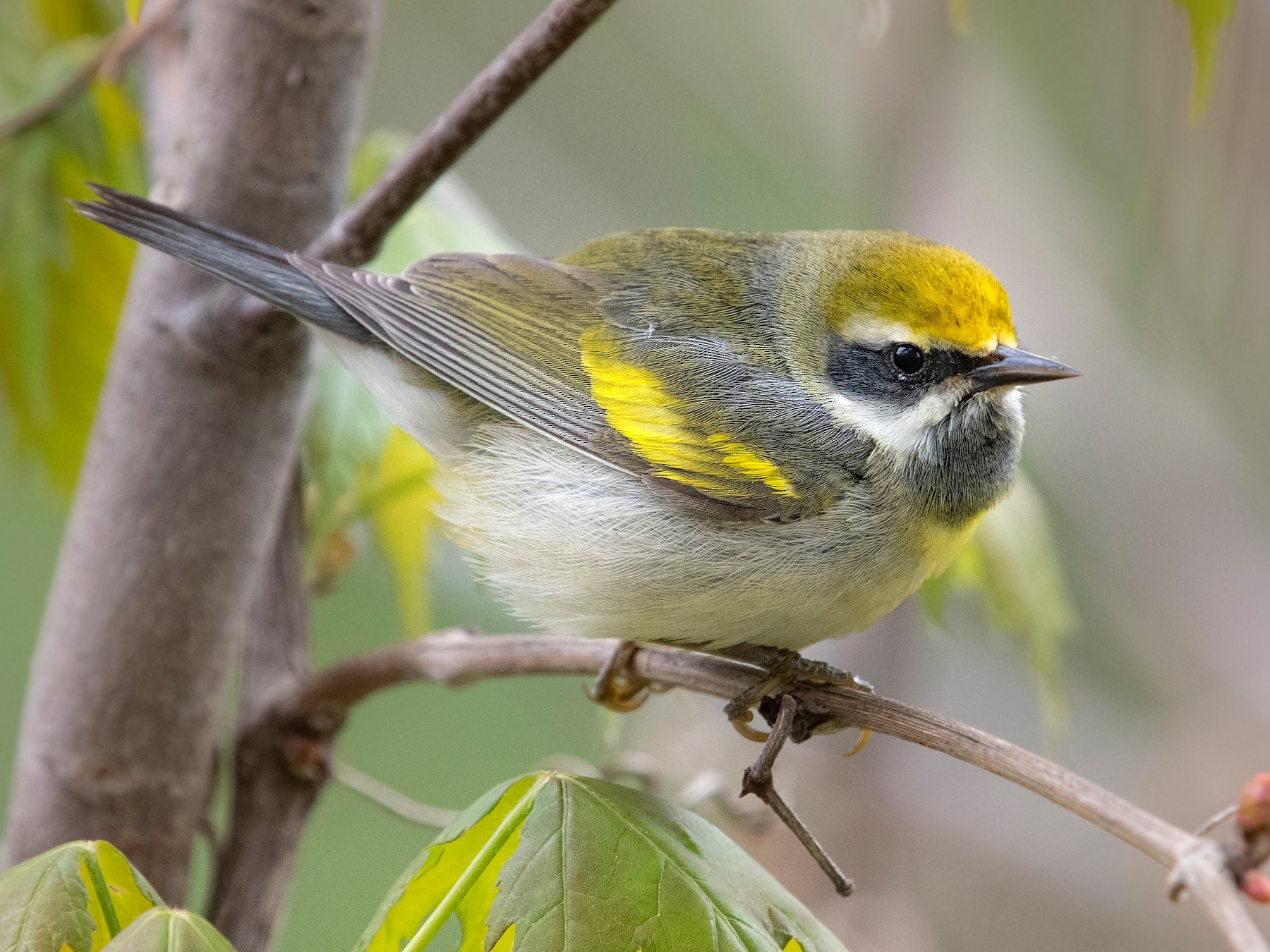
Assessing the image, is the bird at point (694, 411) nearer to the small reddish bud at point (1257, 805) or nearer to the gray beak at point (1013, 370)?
the gray beak at point (1013, 370)

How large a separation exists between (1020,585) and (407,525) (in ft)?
3.40

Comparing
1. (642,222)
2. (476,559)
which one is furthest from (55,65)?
(642,222)

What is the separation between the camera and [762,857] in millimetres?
2611

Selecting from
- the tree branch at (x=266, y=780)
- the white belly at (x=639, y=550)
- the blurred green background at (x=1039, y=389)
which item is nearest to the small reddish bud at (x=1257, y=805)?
the white belly at (x=639, y=550)

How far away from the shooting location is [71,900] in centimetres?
117

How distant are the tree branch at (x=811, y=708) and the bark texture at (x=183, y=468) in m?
0.19

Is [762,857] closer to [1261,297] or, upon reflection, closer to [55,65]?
[1261,297]

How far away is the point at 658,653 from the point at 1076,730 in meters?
2.20

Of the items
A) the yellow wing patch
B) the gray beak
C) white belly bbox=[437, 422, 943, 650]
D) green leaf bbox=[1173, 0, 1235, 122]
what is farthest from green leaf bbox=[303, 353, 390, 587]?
green leaf bbox=[1173, 0, 1235, 122]

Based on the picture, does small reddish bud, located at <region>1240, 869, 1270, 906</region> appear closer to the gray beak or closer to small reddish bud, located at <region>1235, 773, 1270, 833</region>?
small reddish bud, located at <region>1235, 773, 1270, 833</region>

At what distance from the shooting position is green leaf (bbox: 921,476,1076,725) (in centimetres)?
198

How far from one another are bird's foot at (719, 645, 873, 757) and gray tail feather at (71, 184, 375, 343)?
778 mm

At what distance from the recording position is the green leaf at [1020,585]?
1.98 meters

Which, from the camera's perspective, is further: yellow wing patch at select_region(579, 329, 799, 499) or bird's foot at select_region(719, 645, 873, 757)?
yellow wing patch at select_region(579, 329, 799, 499)
